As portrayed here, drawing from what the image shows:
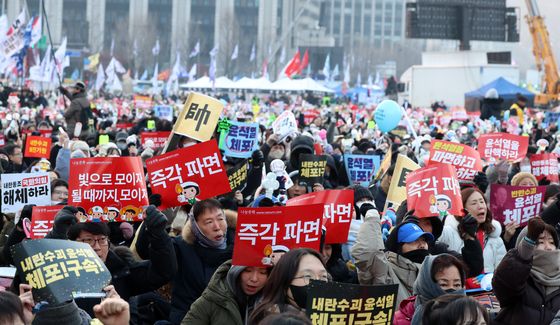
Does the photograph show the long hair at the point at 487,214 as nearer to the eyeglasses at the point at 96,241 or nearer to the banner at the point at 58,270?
the eyeglasses at the point at 96,241

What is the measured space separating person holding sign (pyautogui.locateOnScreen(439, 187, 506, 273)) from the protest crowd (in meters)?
0.01

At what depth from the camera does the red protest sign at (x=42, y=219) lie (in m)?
7.82

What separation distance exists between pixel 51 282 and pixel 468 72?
50.1 metres

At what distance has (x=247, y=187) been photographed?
34.1 ft

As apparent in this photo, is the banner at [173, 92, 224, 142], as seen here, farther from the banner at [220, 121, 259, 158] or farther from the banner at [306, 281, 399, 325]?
the banner at [306, 281, 399, 325]

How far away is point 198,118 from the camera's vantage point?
10.5m

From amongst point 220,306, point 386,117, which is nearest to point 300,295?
point 220,306

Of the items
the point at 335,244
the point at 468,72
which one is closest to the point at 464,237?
the point at 335,244

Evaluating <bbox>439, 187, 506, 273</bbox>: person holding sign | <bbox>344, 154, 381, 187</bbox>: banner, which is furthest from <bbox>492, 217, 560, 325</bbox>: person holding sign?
<bbox>344, 154, 381, 187</bbox>: banner

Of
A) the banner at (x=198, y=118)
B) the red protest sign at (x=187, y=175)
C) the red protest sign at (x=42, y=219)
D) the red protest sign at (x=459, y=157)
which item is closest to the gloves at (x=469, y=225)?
the red protest sign at (x=187, y=175)

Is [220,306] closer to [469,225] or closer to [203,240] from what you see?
[203,240]

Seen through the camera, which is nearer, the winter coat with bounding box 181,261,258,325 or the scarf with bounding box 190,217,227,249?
the winter coat with bounding box 181,261,258,325

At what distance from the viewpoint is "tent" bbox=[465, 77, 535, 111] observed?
131 feet

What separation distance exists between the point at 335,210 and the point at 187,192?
4.32 ft
